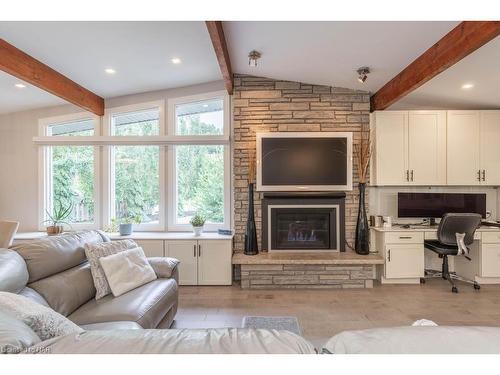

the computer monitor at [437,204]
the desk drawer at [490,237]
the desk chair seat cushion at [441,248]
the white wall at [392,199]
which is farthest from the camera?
the white wall at [392,199]

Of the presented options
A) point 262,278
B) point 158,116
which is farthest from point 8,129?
point 262,278

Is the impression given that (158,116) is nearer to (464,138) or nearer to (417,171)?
(417,171)

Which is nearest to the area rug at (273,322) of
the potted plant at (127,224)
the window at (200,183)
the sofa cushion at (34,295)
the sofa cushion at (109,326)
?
the sofa cushion at (109,326)

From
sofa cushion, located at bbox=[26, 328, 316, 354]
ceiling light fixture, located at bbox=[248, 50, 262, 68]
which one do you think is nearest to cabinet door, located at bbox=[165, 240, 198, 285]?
ceiling light fixture, located at bbox=[248, 50, 262, 68]

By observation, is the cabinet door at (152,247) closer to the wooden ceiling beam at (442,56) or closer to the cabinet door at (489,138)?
the wooden ceiling beam at (442,56)

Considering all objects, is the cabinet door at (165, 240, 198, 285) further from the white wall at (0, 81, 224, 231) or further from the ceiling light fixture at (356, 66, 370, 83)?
the ceiling light fixture at (356, 66, 370, 83)

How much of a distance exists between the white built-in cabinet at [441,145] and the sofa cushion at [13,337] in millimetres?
4037

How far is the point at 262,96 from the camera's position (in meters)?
4.06

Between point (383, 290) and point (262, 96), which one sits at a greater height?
point (262, 96)

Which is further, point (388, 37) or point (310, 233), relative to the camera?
point (310, 233)

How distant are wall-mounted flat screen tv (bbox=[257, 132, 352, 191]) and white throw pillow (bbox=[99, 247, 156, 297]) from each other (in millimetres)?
1941

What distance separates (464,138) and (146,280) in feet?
14.7

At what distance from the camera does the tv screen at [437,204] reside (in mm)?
4125
